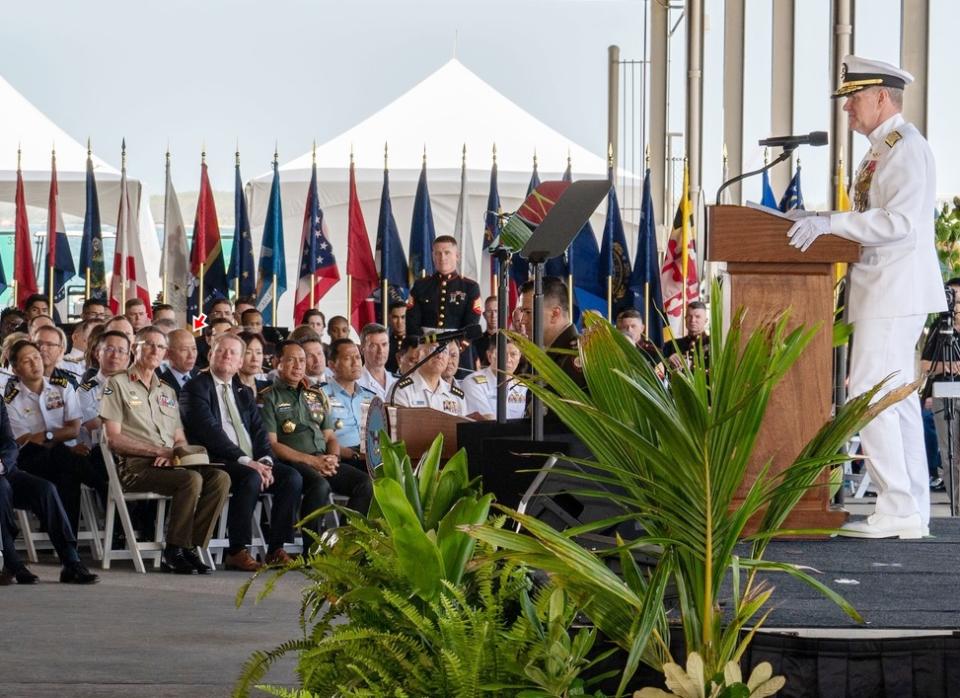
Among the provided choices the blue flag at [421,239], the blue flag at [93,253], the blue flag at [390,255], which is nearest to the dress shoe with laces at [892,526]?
the blue flag at [390,255]

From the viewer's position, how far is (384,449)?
3338 millimetres

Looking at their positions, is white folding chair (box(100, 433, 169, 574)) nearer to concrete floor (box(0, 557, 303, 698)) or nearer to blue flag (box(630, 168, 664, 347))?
concrete floor (box(0, 557, 303, 698))

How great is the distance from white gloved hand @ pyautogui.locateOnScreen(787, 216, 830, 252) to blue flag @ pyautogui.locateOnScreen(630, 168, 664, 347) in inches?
360

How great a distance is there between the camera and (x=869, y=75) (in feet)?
14.6

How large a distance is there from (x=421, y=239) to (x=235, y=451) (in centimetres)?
633

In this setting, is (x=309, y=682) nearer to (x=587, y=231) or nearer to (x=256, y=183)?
(x=587, y=231)

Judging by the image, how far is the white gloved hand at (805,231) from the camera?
4121mm

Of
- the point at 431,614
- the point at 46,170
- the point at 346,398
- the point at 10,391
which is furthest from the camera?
the point at 46,170

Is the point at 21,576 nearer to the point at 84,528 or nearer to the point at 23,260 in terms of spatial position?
the point at 84,528

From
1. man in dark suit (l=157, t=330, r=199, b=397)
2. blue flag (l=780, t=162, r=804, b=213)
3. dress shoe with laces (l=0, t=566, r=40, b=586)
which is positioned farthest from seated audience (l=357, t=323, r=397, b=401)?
blue flag (l=780, t=162, r=804, b=213)

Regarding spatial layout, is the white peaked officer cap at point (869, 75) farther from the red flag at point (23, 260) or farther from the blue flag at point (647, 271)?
the red flag at point (23, 260)

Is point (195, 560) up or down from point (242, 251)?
down

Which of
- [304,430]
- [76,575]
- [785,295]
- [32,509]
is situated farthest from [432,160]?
[785,295]

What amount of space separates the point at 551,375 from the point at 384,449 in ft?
2.36
